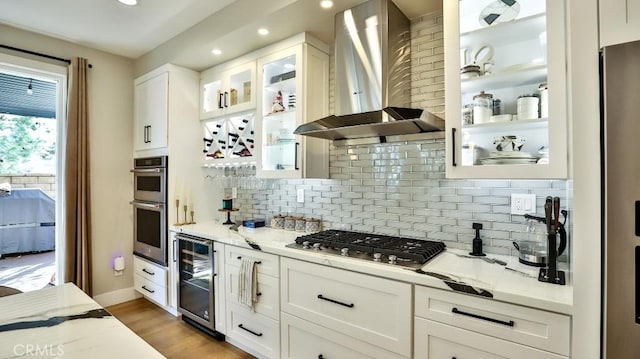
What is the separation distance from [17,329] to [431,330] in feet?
5.19

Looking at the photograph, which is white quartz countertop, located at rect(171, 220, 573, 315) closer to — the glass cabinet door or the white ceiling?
the glass cabinet door

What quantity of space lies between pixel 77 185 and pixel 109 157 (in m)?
0.44

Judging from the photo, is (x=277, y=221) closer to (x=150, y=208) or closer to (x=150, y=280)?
(x=150, y=208)

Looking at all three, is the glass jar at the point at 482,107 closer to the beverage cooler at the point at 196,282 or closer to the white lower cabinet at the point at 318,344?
the white lower cabinet at the point at 318,344

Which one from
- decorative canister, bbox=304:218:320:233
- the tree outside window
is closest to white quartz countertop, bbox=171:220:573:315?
decorative canister, bbox=304:218:320:233

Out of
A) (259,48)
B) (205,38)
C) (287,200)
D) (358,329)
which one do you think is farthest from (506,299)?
(205,38)

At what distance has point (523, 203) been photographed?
176 cm

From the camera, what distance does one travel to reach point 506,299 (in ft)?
4.25

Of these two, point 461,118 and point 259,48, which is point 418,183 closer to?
point 461,118

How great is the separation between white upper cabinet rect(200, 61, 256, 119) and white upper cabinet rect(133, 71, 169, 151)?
0.36 m

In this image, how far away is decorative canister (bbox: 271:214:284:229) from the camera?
2.84 meters

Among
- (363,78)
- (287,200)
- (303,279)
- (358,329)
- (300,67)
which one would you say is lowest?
(358,329)

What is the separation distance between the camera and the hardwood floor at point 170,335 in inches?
96.5

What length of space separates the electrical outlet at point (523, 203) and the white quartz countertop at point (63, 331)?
1.81m
